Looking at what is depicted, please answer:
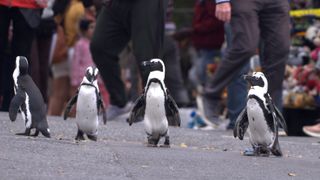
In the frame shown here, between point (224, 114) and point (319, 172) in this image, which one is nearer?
point (319, 172)

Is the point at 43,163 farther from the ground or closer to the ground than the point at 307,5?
closer to the ground

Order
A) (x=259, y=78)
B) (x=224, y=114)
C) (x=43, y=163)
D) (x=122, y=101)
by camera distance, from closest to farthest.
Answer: (x=43, y=163) < (x=259, y=78) < (x=122, y=101) < (x=224, y=114)

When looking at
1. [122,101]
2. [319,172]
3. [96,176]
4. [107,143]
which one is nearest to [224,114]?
[122,101]

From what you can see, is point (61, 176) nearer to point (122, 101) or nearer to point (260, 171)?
point (260, 171)

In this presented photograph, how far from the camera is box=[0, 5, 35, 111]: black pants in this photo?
10938mm

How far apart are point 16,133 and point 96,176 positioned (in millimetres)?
2378

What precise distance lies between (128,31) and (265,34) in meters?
1.33

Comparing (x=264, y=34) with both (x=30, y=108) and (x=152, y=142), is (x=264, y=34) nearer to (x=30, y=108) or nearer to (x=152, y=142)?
(x=152, y=142)

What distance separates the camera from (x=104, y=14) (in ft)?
34.8

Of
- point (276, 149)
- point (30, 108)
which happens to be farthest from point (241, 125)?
point (30, 108)

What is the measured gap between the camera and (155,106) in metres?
8.34

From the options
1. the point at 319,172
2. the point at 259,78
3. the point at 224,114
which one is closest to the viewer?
the point at 319,172

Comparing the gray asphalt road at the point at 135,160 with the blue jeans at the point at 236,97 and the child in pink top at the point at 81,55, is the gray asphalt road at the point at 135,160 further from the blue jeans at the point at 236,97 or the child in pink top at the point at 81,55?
the child in pink top at the point at 81,55

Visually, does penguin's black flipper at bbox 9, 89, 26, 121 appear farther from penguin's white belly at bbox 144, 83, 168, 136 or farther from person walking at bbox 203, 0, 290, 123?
person walking at bbox 203, 0, 290, 123
